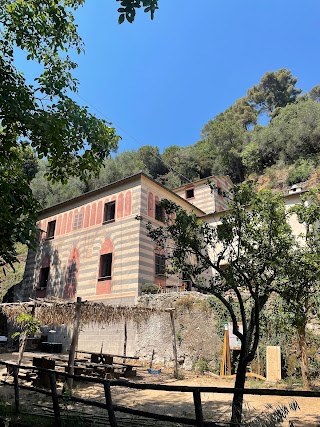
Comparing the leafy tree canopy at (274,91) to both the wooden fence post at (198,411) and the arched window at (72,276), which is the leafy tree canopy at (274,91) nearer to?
the arched window at (72,276)

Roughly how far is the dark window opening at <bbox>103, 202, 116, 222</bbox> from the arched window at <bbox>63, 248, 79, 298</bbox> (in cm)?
278

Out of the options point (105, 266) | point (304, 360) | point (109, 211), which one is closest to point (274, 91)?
point (109, 211)

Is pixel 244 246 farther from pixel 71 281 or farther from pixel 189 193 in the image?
pixel 189 193

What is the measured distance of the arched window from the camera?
19031 mm

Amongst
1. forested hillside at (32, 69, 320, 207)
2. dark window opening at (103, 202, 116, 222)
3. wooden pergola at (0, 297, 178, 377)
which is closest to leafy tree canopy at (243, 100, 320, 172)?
forested hillside at (32, 69, 320, 207)

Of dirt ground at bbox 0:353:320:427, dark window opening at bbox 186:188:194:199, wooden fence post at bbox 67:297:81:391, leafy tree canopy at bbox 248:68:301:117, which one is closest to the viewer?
dirt ground at bbox 0:353:320:427

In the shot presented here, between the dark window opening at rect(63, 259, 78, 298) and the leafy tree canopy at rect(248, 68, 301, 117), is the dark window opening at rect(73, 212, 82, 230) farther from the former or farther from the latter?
Answer: the leafy tree canopy at rect(248, 68, 301, 117)

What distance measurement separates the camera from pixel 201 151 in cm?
4016

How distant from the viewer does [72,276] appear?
1930 centimetres

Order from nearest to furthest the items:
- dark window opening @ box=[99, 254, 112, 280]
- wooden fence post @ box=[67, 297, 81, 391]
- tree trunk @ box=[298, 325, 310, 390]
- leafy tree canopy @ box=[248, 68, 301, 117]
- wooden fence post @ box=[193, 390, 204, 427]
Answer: wooden fence post @ box=[193, 390, 204, 427] < wooden fence post @ box=[67, 297, 81, 391] < tree trunk @ box=[298, 325, 310, 390] < dark window opening @ box=[99, 254, 112, 280] < leafy tree canopy @ box=[248, 68, 301, 117]

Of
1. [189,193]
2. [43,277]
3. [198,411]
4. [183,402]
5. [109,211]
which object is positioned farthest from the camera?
[189,193]

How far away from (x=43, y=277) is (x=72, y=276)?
3335 mm

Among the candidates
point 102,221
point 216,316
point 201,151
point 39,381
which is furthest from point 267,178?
Answer: point 39,381

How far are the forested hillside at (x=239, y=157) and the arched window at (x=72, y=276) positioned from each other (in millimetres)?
11480
